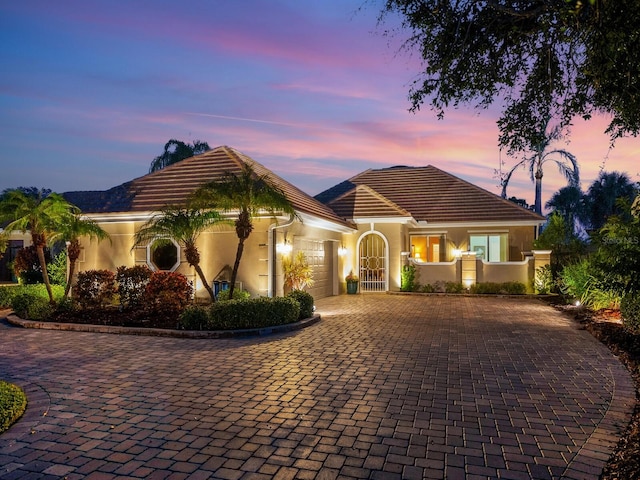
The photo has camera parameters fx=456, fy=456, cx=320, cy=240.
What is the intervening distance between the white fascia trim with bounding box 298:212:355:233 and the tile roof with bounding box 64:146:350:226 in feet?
0.51

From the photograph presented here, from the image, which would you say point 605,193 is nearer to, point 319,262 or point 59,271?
point 319,262

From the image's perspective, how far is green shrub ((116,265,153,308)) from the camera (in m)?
12.4

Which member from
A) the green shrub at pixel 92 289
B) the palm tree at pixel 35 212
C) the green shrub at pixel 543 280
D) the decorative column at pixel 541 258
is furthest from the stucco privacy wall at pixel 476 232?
the palm tree at pixel 35 212

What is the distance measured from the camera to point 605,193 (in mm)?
36219

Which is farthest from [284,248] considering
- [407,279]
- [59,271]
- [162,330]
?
[59,271]

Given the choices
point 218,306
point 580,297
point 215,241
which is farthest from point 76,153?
point 580,297

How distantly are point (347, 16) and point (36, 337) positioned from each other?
929 centimetres

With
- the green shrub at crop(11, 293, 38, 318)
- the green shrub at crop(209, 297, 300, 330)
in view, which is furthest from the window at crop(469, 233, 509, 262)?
the green shrub at crop(11, 293, 38, 318)

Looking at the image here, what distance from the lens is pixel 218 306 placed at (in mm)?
10492

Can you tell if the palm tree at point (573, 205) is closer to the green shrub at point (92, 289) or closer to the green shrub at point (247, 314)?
the green shrub at point (247, 314)

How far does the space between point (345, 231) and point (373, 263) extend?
2155mm

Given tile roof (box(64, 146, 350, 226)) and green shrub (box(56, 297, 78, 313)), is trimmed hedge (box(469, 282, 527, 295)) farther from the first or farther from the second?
green shrub (box(56, 297, 78, 313))

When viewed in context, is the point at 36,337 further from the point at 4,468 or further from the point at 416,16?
the point at 416,16

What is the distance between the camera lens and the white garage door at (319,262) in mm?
17052
